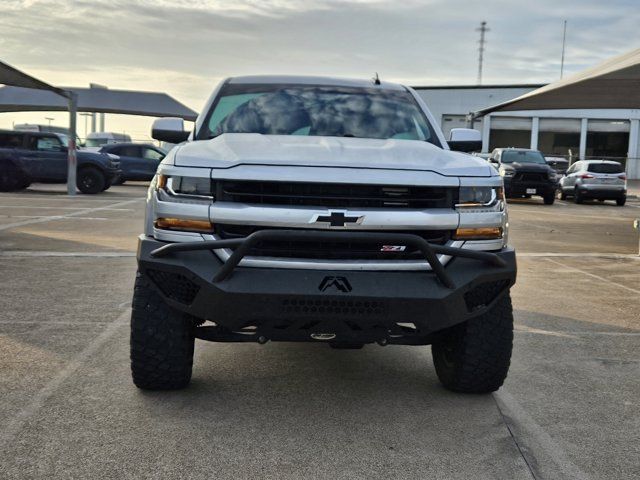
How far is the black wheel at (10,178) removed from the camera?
68.3 ft

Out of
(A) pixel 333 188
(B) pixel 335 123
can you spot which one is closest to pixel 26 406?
(A) pixel 333 188

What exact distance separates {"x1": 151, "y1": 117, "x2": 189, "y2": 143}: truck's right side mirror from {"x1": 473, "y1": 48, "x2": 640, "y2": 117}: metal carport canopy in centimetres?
863

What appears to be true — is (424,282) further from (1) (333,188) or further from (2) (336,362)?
(2) (336,362)

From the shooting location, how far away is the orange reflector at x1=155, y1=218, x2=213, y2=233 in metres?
3.34

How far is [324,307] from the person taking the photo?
10.6ft

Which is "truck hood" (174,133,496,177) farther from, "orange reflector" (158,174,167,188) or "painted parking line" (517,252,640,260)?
"painted parking line" (517,252,640,260)

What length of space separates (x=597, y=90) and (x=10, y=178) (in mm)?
15961

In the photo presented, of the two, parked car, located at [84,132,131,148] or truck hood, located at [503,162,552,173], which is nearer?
truck hood, located at [503,162,552,173]

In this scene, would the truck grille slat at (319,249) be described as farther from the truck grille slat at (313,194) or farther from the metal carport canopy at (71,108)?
the metal carport canopy at (71,108)

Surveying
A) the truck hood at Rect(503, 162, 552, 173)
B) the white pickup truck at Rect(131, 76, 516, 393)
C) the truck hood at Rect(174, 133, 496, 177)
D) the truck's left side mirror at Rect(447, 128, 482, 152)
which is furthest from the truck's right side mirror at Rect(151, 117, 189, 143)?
the truck hood at Rect(503, 162, 552, 173)

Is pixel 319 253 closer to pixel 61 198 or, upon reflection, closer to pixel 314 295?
pixel 314 295

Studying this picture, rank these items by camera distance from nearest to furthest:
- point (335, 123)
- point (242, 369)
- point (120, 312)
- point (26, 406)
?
point (26, 406)
point (242, 369)
point (335, 123)
point (120, 312)

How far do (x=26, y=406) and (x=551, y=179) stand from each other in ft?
67.3

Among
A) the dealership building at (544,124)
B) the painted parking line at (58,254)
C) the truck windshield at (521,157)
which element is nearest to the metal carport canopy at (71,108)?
the painted parking line at (58,254)
